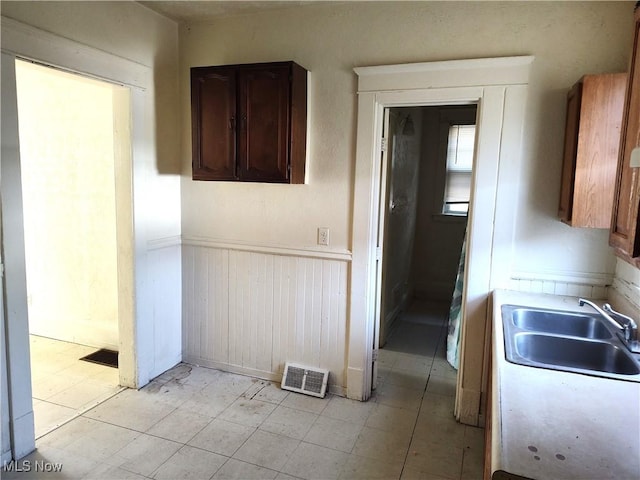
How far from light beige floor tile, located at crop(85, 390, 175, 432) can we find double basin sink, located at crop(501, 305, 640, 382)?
2.11m

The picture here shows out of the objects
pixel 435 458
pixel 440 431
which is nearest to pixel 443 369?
pixel 440 431

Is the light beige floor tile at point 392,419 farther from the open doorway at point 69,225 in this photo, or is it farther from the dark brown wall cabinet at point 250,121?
the open doorway at point 69,225

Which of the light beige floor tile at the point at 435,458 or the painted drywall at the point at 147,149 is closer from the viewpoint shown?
the light beige floor tile at the point at 435,458

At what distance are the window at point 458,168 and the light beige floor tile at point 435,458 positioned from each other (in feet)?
10.5

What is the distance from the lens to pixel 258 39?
289cm

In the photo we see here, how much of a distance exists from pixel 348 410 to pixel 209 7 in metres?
2.77

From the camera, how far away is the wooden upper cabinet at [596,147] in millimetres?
1946

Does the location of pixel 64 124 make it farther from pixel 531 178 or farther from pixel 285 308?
pixel 531 178

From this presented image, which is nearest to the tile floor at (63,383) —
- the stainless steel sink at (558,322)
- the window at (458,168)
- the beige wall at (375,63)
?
the beige wall at (375,63)

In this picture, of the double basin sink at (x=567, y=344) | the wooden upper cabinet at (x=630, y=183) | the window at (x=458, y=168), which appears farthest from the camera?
the window at (x=458, y=168)

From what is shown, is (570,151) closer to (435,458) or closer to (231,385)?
(435,458)

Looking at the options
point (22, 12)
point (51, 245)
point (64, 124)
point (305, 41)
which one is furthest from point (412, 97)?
point (51, 245)

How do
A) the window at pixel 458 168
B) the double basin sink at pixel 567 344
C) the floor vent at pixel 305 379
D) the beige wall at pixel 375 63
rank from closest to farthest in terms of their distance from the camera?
the double basin sink at pixel 567 344, the beige wall at pixel 375 63, the floor vent at pixel 305 379, the window at pixel 458 168

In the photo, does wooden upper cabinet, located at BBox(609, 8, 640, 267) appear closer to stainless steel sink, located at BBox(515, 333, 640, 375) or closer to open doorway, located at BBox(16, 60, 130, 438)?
stainless steel sink, located at BBox(515, 333, 640, 375)
